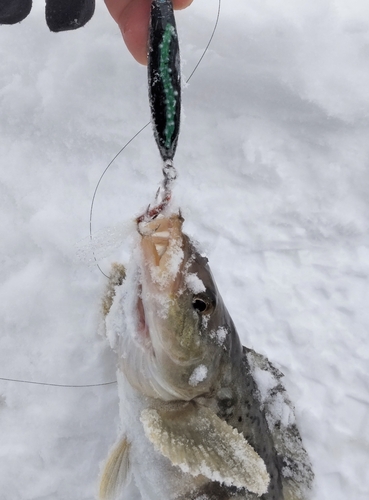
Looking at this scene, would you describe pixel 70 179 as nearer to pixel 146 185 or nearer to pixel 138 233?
pixel 146 185

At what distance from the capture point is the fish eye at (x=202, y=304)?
7.28ft

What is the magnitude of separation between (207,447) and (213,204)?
180 cm

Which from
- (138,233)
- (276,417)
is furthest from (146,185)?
(276,417)

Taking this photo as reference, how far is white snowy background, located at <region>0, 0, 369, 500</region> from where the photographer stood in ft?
9.77

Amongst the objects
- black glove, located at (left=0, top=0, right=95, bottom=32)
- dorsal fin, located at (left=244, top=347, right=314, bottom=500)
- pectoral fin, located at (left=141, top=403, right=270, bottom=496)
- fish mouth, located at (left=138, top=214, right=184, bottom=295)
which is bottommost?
dorsal fin, located at (left=244, top=347, right=314, bottom=500)

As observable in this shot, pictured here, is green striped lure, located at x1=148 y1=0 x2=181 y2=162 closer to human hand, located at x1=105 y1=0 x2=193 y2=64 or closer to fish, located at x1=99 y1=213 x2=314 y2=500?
fish, located at x1=99 y1=213 x2=314 y2=500

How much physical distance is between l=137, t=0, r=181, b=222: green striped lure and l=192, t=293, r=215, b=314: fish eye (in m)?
0.52

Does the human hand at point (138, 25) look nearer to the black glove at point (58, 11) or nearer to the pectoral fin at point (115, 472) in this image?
the black glove at point (58, 11)

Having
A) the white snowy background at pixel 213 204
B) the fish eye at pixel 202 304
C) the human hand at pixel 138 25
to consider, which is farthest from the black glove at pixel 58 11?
the fish eye at pixel 202 304

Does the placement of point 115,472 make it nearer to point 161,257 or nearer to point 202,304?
point 202,304

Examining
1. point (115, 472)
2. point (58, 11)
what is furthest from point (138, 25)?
point (115, 472)

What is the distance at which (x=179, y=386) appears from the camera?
7.54 ft

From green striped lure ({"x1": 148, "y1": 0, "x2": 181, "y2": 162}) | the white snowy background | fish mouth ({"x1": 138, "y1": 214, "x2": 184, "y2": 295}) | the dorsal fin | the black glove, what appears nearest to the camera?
green striped lure ({"x1": 148, "y1": 0, "x2": 181, "y2": 162})

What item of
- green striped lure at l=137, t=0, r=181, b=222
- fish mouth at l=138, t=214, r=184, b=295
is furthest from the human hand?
fish mouth at l=138, t=214, r=184, b=295
